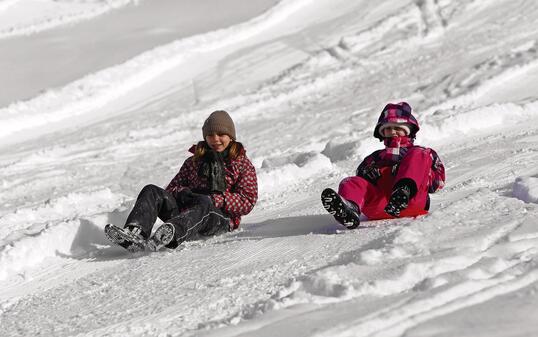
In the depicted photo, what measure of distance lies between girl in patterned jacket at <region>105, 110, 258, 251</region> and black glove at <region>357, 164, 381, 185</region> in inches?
29.1

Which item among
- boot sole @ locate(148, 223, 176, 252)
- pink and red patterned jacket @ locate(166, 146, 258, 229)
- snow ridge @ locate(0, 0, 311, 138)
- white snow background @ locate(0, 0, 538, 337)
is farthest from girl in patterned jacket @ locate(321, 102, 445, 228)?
snow ridge @ locate(0, 0, 311, 138)

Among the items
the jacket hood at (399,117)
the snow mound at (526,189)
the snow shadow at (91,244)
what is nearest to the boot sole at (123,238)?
the snow shadow at (91,244)

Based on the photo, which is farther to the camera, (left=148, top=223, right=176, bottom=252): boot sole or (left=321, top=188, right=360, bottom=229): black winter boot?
(left=148, top=223, right=176, bottom=252): boot sole

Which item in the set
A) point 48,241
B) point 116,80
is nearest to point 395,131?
point 48,241

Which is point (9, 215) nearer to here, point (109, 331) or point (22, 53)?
point (109, 331)

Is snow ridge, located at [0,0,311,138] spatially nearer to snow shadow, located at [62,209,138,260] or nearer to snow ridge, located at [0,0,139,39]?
snow ridge, located at [0,0,139,39]

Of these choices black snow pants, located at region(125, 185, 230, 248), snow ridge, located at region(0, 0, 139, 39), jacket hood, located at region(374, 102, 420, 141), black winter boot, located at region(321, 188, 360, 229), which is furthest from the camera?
snow ridge, located at region(0, 0, 139, 39)

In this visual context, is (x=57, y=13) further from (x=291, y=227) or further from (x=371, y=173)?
(x=371, y=173)

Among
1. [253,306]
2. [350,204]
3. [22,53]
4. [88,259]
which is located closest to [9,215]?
[88,259]

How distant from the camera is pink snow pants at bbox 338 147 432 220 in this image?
4.37m

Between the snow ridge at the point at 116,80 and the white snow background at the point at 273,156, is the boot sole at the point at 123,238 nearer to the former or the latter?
the white snow background at the point at 273,156

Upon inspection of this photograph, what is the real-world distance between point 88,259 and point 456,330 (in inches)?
103

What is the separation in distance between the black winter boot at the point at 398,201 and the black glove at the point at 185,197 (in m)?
1.20

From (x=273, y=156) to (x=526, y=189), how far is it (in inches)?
148
